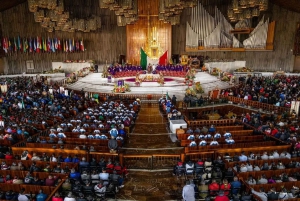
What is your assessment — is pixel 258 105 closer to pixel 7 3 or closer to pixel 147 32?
pixel 147 32

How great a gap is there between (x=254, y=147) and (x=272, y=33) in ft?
78.8

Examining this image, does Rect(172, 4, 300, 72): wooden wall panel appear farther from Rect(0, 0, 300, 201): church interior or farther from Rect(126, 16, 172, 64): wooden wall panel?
Rect(126, 16, 172, 64): wooden wall panel

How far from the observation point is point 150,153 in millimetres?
10617

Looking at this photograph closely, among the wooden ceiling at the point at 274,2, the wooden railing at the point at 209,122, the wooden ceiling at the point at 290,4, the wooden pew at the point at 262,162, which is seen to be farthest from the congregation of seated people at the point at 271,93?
the wooden pew at the point at 262,162

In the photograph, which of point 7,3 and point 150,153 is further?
point 7,3

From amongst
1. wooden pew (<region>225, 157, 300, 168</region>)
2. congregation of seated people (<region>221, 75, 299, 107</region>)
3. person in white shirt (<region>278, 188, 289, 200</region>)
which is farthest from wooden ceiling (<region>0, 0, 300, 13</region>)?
person in white shirt (<region>278, 188, 289, 200</region>)

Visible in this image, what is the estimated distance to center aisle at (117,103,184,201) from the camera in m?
7.87

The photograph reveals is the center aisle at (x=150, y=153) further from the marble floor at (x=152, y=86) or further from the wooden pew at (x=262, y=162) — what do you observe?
the marble floor at (x=152, y=86)

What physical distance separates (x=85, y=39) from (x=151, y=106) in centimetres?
2072

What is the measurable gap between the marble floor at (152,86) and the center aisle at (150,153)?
461cm

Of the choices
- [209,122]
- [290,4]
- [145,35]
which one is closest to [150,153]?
[209,122]

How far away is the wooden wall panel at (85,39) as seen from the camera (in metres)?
33.7

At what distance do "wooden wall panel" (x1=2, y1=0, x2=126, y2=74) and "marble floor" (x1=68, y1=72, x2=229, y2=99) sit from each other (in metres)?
9.82

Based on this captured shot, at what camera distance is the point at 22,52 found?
34.2m
